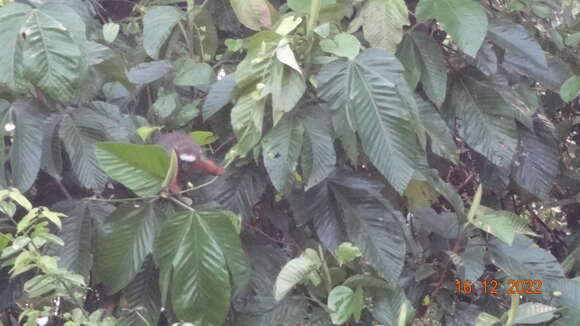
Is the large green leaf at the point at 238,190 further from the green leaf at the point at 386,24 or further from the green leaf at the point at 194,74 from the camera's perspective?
the green leaf at the point at 386,24

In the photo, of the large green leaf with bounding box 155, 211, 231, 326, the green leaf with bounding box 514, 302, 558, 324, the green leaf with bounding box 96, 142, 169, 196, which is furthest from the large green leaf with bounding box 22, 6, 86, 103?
the green leaf with bounding box 514, 302, 558, 324

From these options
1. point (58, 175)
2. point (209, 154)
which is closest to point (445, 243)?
point (209, 154)

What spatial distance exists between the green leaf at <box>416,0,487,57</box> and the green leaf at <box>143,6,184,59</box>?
0.55m

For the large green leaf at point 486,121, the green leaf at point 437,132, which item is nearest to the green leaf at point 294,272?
the green leaf at point 437,132

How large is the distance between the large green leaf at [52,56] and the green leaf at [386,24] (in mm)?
597

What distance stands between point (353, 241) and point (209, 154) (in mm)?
411

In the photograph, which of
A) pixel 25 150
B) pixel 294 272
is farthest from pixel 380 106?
pixel 25 150

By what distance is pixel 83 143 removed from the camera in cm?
145

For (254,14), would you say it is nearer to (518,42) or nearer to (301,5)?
(301,5)

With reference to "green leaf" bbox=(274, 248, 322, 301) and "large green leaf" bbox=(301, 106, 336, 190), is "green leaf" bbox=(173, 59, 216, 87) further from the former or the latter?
"green leaf" bbox=(274, 248, 322, 301)

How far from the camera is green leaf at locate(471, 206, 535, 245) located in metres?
1.45

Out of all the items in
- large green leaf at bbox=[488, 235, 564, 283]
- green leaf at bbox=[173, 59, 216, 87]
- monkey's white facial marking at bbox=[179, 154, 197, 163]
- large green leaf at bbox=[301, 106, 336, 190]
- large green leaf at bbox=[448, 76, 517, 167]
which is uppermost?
green leaf at bbox=[173, 59, 216, 87]

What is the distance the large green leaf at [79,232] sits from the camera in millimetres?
1407

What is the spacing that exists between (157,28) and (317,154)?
0.51 meters
